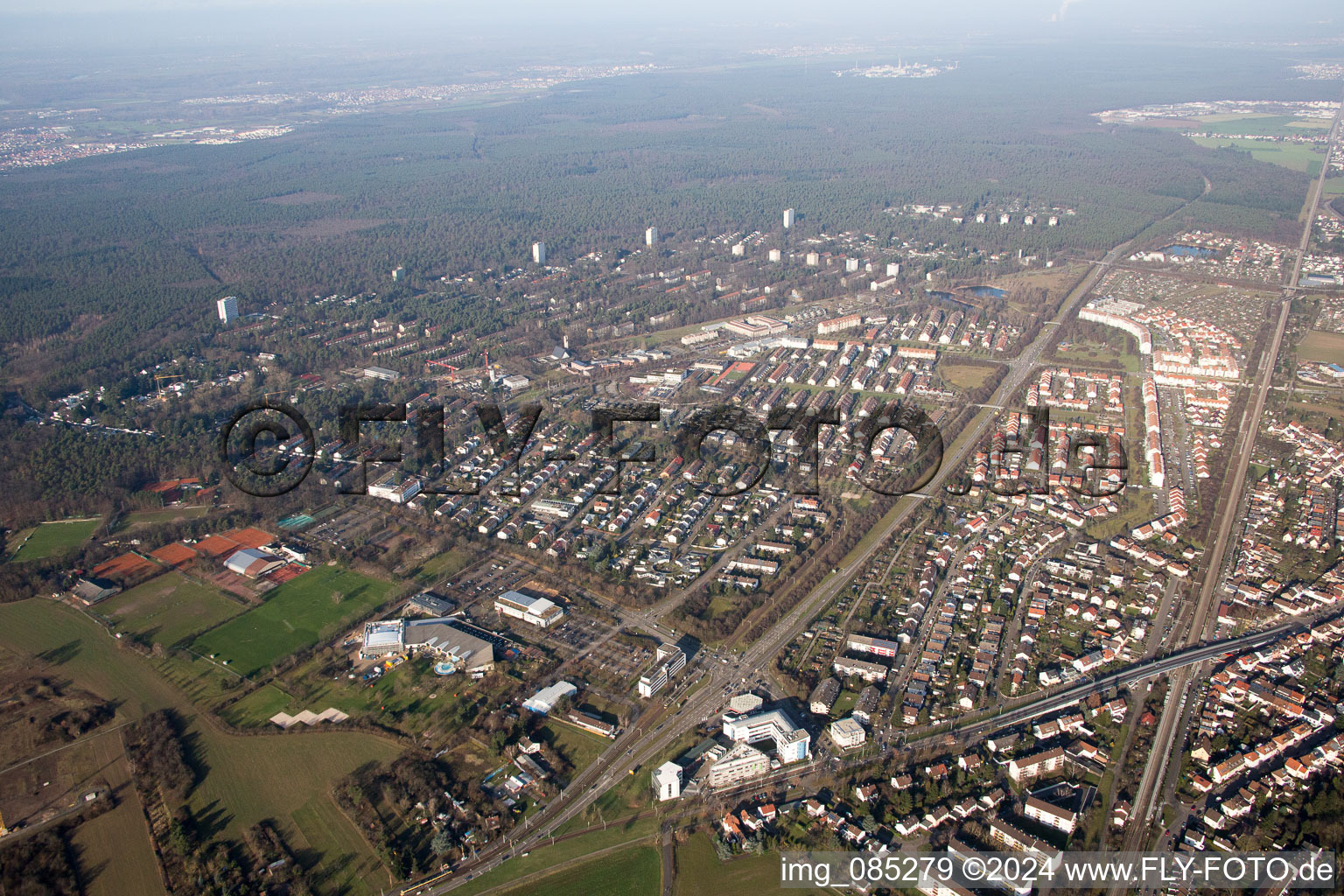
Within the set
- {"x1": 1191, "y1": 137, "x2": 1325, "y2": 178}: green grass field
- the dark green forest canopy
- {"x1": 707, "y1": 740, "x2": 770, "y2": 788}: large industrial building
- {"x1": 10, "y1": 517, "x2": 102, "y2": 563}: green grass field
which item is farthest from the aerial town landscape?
{"x1": 1191, "y1": 137, "x2": 1325, "y2": 178}: green grass field

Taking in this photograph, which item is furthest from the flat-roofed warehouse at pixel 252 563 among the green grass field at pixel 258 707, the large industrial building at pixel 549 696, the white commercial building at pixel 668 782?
the white commercial building at pixel 668 782

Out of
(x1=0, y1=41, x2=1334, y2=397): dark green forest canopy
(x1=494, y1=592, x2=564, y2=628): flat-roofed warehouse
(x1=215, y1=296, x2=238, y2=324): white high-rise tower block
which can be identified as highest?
(x1=0, y1=41, x2=1334, y2=397): dark green forest canopy

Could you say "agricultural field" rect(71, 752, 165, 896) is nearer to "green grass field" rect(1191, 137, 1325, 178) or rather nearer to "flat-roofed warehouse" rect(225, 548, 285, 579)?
"flat-roofed warehouse" rect(225, 548, 285, 579)

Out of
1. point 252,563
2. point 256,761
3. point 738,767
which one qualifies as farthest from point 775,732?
point 252,563

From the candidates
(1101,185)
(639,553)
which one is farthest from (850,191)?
(639,553)

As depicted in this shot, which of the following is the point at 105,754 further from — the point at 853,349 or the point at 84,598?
the point at 853,349

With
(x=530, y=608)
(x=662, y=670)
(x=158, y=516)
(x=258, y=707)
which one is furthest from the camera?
(x=158, y=516)

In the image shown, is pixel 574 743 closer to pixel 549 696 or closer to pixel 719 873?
pixel 549 696
